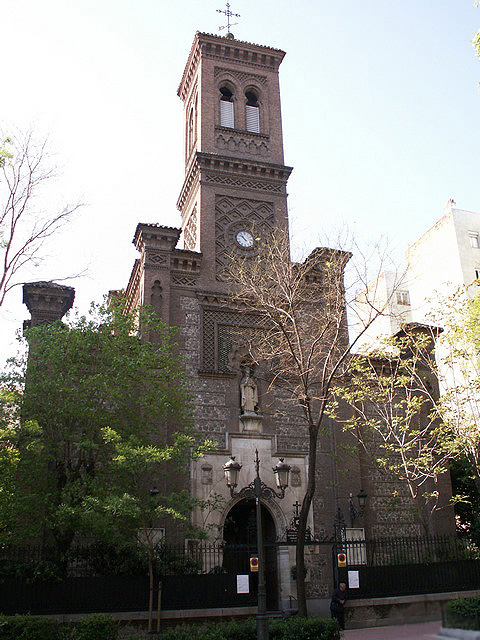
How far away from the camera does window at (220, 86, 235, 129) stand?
27.9 m

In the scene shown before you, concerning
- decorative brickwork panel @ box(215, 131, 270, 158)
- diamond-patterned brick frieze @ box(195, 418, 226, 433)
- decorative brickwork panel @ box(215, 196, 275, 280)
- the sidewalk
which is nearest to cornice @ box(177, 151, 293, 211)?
decorative brickwork panel @ box(215, 131, 270, 158)

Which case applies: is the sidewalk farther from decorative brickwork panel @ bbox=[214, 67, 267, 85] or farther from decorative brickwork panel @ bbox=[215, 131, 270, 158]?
decorative brickwork panel @ bbox=[214, 67, 267, 85]

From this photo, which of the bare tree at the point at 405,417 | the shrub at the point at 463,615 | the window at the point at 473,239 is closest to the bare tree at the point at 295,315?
the bare tree at the point at 405,417

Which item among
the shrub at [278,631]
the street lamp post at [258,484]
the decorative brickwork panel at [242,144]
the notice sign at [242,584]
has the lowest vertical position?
the shrub at [278,631]

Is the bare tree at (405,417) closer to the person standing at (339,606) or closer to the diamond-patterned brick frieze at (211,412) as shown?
the diamond-patterned brick frieze at (211,412)

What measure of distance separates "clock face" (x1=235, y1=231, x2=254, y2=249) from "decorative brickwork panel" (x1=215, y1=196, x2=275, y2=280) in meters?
0.18

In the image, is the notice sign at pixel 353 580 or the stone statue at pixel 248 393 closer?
the notice sign at pixel 353 580

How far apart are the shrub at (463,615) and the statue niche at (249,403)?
1086 cm

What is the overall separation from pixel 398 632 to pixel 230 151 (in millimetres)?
18741

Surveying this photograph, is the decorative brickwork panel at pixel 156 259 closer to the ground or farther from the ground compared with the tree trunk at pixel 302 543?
farther from the ground

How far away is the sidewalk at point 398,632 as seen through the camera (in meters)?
16.4

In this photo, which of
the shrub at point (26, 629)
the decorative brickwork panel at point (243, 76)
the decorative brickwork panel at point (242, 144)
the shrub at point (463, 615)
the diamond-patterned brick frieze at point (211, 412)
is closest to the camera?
the shrub at point (463, 615)

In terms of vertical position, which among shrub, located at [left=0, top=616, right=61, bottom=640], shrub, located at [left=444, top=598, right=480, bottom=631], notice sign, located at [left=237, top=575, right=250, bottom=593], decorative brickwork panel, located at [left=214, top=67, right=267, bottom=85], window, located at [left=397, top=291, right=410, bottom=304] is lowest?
shrub, located at [left=0, top=616, right=61, bottom=640]

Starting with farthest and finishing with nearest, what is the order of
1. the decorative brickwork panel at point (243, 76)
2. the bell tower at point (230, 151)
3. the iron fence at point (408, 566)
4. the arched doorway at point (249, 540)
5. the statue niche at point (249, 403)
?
the decorative brickwork panel at point (243, 76), the bell tower at point (230, 151), the statue niche at point (249, 403), the arched doorway at point (249, 540), the iron fence at point (408, 566)
